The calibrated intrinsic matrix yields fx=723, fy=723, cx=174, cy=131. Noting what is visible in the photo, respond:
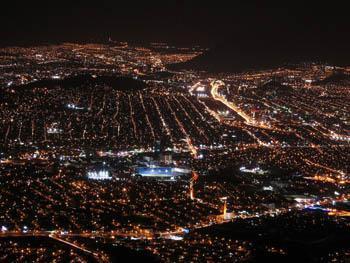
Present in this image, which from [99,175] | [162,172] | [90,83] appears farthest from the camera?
[90,83]

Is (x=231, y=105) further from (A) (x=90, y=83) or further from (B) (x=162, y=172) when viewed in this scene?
(B) (x=162, y=172)

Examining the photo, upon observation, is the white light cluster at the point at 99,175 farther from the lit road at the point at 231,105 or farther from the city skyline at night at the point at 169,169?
the lit road at the point at 231,105

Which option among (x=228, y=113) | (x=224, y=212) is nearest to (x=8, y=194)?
(x=224, y=212)

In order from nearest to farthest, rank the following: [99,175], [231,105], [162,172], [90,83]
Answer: [99,175] → [162,172] → [231,105] → [90,83]

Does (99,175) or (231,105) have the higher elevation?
(99,175)

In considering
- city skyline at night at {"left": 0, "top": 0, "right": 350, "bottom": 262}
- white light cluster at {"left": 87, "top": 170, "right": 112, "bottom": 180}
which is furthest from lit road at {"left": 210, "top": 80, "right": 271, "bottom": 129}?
white light cluster at {"left": 87, "top": 170, "right": 112, "bottom": 180}

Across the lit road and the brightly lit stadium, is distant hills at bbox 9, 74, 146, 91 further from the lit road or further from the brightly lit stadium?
the brightly lit stadium

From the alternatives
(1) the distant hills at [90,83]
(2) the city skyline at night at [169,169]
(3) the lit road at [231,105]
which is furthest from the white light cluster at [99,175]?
(1) the distant hills at [90,83]

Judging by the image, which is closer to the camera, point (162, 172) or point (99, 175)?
point (99, 175)

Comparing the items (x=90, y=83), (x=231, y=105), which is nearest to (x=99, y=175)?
(x=231, y=105)

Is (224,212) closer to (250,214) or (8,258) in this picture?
(250,214)

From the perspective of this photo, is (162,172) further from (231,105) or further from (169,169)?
(231,105)
